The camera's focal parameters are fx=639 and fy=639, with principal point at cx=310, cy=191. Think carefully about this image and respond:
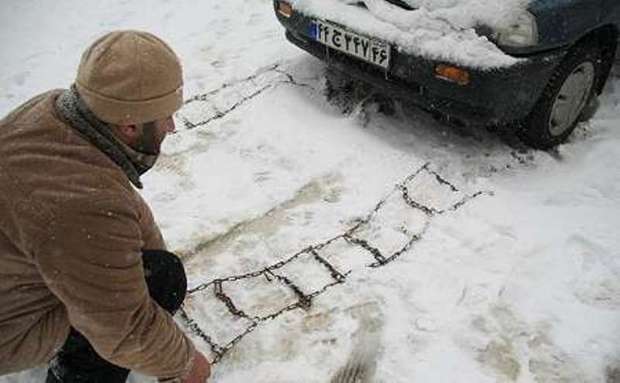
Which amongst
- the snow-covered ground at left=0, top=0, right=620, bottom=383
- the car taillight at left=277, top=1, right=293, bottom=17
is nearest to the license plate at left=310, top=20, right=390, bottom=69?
the car taillight at left=277, top=1, right=293, bottom=17

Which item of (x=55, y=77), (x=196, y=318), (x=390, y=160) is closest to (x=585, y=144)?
(x=390, y=160)

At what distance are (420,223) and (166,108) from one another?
188cm

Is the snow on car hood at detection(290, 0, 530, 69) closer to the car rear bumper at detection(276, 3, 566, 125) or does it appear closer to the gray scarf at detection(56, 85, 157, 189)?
the car rear bumper at detection(276, 3, 566, 125)

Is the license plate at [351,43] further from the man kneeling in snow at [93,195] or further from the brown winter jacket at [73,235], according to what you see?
the brown winter jacket at [73,235]

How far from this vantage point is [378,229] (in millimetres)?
3346

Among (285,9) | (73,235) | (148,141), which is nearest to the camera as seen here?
(73,235)

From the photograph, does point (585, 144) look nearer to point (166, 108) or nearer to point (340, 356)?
point (340, 356)

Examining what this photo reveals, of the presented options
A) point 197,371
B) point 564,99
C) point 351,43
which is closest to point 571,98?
point 564,99

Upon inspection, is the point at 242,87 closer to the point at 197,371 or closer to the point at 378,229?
the point at 378,229

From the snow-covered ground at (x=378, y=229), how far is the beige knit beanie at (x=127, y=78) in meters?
1.30

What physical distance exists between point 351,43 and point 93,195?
7.75ft

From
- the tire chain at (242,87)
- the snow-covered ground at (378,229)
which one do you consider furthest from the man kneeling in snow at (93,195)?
the tire chain at (242,87)

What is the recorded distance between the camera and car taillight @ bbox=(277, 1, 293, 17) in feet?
13.3

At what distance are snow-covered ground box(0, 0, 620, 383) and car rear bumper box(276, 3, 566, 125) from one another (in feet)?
1.21
